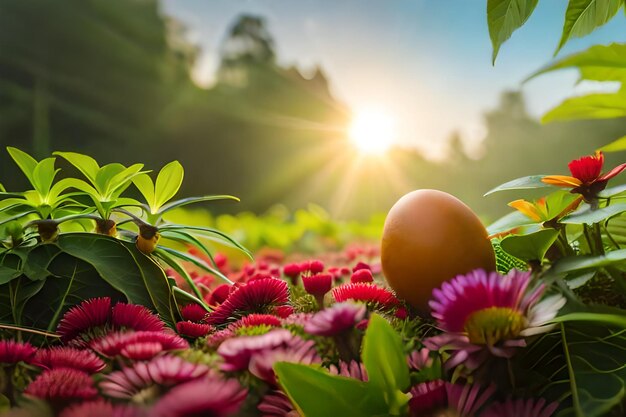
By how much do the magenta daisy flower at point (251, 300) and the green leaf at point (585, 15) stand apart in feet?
1.27

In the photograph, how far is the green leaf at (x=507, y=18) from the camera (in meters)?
0.52

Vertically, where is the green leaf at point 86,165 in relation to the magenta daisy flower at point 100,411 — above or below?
above

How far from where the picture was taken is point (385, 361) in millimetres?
352

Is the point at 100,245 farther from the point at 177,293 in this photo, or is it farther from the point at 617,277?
the point at 617,277

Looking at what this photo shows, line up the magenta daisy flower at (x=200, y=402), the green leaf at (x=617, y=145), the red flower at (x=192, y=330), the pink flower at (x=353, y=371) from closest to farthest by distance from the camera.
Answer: the magenta daisy flower at (x=200, y=402), the pink flower at (x=353, y=371), the red flower at (x=192, y=330), the green leaf at (x=617, y=145)

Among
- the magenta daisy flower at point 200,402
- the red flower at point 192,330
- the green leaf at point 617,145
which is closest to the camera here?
the magenta daisy flower at point 200,402

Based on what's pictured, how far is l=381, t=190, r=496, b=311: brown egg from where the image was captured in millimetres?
508

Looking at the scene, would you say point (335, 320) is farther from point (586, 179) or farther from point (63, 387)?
point (586, 179)

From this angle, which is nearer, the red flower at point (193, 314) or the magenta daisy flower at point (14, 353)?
the magenta daisy flower at point (14, 353)

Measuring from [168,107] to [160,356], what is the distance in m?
7.54

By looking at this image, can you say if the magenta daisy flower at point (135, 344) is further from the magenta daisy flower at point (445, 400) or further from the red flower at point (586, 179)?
the red flower at point (586, 179)

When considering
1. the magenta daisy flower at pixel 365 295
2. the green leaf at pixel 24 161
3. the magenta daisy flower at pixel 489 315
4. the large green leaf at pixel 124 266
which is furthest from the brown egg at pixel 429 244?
the green leaf at pixel 24 161

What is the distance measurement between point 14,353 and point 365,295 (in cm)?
30

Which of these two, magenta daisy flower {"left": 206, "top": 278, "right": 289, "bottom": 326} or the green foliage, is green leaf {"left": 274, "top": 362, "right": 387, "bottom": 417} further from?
magenta daisy flower {"left": 206, "top": 278, "right": 289, "bottom": 326}
